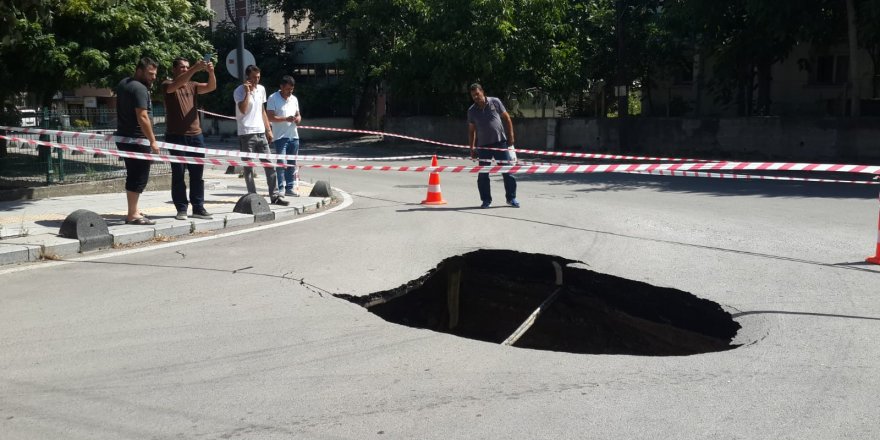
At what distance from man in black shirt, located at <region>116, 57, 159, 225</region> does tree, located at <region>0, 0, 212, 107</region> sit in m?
3.11

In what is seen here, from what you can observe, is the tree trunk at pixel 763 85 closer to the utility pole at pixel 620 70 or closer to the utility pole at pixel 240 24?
the utility pole at pixel 620 70

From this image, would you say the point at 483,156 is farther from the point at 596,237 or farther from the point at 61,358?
the point at 61,358

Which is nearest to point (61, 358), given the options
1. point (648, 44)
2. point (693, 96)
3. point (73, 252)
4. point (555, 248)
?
point (73, 252)

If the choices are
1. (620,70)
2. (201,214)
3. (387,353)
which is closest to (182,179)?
(201,214)

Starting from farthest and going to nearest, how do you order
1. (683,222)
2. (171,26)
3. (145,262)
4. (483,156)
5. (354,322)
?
(171,26) → (483,156) → (683,222) → (145,262) → (354,322)

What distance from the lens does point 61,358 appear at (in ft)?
16.2

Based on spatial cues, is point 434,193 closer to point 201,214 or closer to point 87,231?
point 201,214

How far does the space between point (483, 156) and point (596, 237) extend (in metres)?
3.05

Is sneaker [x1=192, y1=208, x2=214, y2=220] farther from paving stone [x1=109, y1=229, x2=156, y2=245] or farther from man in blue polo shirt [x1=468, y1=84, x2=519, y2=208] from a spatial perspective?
man in blue polo shirt [x1=468, y1=84, x2=519, y2=208]

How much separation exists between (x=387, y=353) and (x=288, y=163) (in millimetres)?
7990

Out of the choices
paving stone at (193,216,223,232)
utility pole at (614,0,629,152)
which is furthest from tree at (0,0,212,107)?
utility pole at (614,0,629,152)

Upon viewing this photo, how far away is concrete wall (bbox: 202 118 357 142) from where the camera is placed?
1383 inches

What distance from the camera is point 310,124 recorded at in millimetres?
36344

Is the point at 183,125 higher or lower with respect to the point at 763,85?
lower
